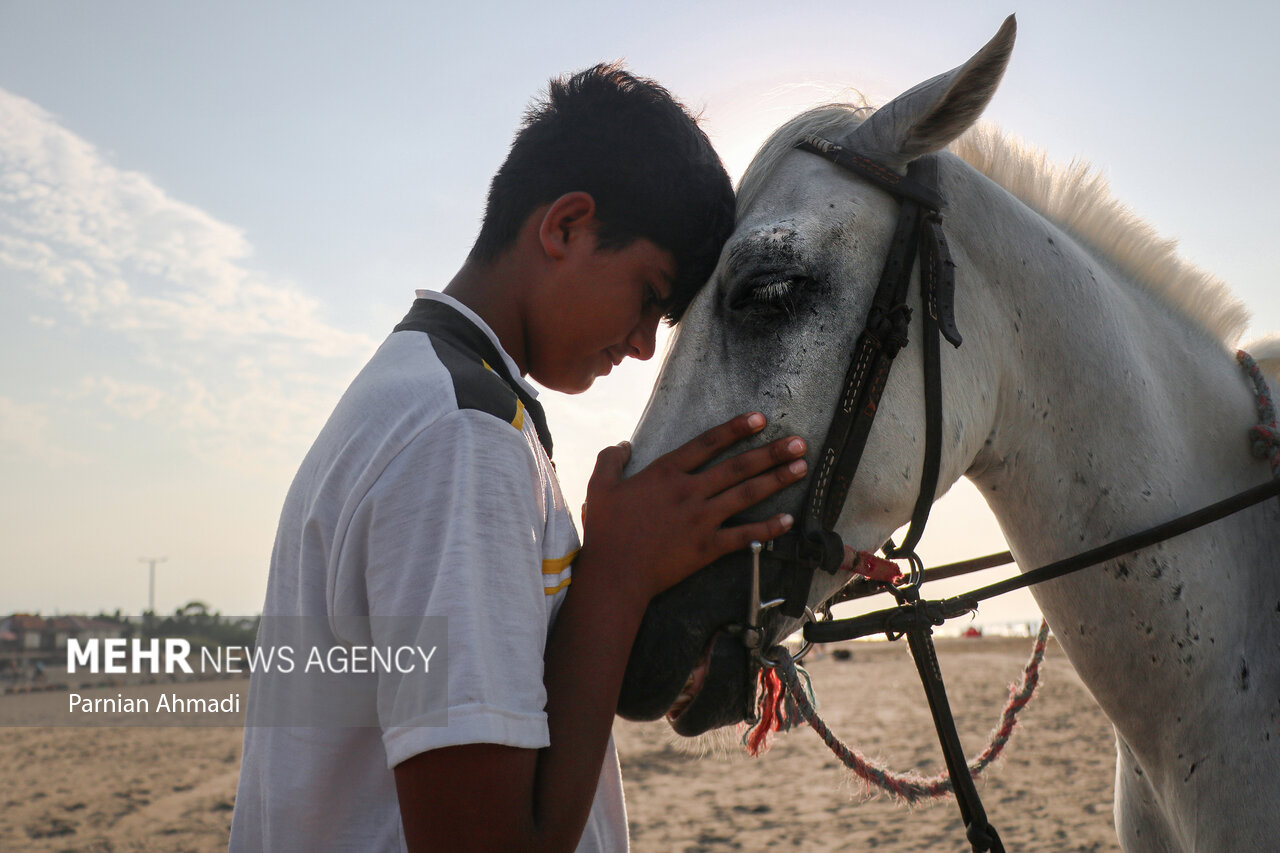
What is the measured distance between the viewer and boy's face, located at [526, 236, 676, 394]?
165cm

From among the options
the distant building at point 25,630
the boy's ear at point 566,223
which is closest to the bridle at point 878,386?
the boy's ear at point 566,223

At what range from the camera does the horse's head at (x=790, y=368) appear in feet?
5.50

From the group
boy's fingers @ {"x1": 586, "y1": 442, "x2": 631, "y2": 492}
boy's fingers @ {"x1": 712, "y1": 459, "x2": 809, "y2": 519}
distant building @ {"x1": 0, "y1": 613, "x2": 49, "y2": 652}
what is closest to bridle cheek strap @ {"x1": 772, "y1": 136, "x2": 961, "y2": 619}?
boy's fingers @ {"x1": 712, "y1": 459, "x2": 809, "y2": 519}

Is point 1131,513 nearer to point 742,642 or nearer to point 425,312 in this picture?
point 742,642

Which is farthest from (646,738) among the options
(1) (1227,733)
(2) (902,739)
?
(1) (1227,733)

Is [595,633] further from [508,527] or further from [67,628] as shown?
[67,628]

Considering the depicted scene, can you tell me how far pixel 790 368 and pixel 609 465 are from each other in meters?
0.44

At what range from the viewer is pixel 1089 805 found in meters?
8.31

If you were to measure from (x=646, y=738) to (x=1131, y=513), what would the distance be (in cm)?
1235

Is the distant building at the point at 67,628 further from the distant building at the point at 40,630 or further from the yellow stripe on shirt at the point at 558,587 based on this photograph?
the yellow stripe on shirt at the point at 558,587

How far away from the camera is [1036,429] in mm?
2008

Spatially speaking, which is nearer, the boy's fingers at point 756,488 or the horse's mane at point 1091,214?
the boy's fingers at point 756,488

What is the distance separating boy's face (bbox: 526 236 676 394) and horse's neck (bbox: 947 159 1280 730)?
77cm

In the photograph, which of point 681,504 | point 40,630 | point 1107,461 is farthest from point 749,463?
point 40,630
